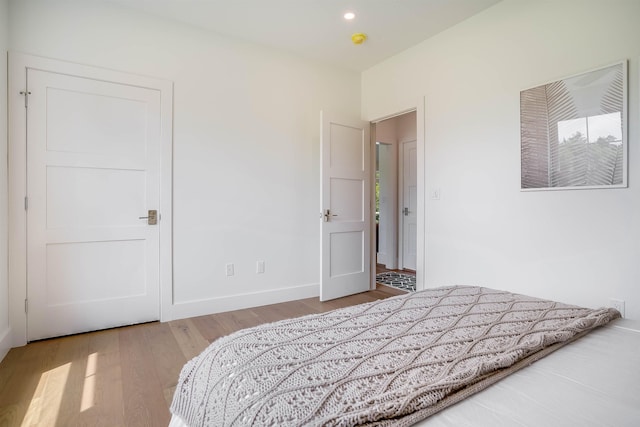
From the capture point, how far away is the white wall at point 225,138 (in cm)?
259

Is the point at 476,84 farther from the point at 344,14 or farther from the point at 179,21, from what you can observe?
the point at 179,21

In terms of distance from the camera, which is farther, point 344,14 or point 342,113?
point 342,113

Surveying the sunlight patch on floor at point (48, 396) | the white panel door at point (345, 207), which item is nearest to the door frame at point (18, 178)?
the sunlight patch on floor at point (48, 396)

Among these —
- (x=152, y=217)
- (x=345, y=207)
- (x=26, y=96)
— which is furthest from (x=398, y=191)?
(x=26, y=96)

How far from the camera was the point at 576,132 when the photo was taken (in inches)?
87.7

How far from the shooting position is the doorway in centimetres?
535

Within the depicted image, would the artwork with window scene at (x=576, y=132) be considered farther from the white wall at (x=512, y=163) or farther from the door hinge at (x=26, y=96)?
the door hinge at (x=26, y=96)

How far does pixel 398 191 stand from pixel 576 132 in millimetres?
3390

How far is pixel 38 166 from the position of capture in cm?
242

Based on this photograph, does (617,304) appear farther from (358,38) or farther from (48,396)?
(48,396)

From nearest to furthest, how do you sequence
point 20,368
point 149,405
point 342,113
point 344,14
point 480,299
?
point 480,299 → point 149,405 → point 20,368 → point 344,14 → point 342,113

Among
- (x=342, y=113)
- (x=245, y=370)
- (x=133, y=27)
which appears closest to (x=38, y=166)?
(x=133, y=27)

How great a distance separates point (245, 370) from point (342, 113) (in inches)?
133

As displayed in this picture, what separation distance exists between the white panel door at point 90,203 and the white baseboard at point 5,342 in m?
0.15
